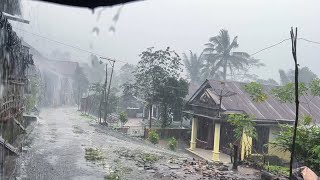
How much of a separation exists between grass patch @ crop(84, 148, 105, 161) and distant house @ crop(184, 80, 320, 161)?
781 cm

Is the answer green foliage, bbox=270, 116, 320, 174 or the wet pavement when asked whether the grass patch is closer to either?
the wet pavement

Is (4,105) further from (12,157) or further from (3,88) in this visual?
(12,157)

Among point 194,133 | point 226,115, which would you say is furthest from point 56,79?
point 226,115

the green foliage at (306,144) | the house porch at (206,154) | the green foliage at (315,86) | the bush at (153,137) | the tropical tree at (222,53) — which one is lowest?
the house porch at (206,154)

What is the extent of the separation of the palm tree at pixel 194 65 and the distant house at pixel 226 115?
2196 centimetres

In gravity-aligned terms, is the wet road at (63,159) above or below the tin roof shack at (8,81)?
below

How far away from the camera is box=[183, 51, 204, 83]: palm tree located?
154ft

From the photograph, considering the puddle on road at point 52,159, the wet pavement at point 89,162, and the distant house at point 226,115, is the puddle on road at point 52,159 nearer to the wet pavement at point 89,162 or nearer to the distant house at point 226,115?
the wet pavement at point 89,162

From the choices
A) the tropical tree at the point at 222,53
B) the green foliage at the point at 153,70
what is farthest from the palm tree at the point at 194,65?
the green foliage at the point at 153,70

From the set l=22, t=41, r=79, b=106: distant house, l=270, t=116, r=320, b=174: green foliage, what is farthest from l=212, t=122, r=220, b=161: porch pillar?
l=22, t=41, r=79, b=106: distant house

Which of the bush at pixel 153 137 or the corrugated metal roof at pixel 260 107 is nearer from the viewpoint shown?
the corrugated metal roof at pixel 260 107

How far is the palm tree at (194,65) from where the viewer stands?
47031 mm

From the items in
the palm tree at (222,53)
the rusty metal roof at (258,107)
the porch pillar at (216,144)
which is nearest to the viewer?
the porch pillar at (216,144)

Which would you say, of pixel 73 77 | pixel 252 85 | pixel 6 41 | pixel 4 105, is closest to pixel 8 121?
pixel 4 105
